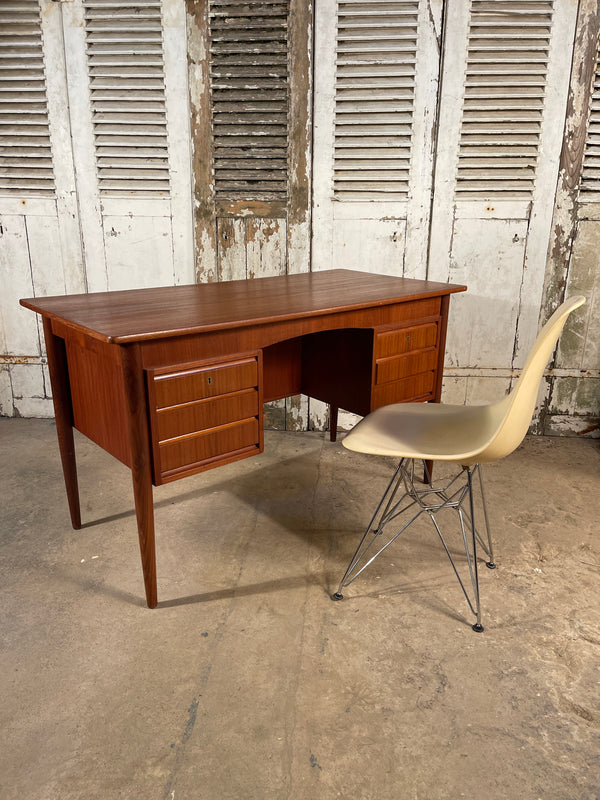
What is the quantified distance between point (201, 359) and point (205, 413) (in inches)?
7.0

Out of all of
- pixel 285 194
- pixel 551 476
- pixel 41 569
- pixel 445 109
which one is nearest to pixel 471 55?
pixel 445 109

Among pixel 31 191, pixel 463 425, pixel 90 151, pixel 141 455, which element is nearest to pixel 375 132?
pixel 90 151

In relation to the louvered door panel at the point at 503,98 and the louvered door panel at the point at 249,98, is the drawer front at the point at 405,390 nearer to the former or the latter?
the louvered door panel at the point at 503,98

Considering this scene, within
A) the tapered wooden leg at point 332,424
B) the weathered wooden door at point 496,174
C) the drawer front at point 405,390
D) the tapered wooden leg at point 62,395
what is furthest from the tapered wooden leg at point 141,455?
the weathered wooden door at point 496,174

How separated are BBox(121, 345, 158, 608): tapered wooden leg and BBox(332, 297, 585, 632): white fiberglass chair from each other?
636mm

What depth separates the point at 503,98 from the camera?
3.20 meters

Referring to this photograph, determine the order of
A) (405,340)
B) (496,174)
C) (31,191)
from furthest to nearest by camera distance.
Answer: (31,191) → (496,174) → (405,340)

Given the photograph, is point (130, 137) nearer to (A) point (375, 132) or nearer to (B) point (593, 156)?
(A) point (375, 132)

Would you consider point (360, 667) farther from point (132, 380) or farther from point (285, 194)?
point (285, 194)

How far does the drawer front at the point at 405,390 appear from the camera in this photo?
99.9 inches

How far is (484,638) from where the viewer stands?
1.97 meters

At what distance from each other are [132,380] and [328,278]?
1.39 metres

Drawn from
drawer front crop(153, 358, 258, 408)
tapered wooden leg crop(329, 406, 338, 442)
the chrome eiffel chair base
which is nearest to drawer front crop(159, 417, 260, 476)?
drawer front crop(153, 358, 258, 408)

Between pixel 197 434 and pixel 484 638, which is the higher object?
pixel 197 434
